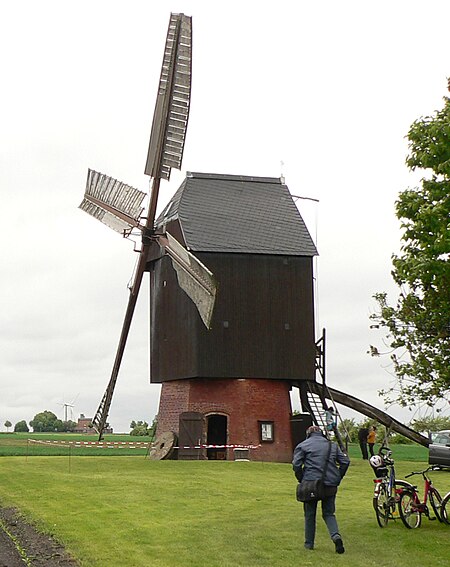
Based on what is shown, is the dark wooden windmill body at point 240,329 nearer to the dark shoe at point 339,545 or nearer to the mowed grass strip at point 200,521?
the mowed grass strip at point 200,521

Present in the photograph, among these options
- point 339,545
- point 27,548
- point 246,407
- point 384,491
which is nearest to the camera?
point 339,545

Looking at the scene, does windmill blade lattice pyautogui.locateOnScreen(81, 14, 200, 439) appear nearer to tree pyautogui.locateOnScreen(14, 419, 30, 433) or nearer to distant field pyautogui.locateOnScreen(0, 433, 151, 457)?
distant field pyautogui.locateOnScreen(0, 433, 151, 457)

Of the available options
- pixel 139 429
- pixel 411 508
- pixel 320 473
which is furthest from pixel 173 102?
pixel 139 429

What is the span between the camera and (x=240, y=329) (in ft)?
125

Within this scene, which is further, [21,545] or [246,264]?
[246,264]

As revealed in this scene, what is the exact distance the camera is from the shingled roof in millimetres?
38688

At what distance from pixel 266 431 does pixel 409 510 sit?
872 inches

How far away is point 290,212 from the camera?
40875 mm

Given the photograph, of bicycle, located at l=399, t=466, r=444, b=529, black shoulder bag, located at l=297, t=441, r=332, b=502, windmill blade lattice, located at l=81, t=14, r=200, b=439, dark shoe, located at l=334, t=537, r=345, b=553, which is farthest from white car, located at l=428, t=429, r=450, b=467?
black shoulder bag, located at l=297, t=441, r=332, b=502

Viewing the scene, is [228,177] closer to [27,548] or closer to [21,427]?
[27,548]

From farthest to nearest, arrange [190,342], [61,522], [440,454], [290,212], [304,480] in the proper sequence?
[290,212]
[190,342]
[440,454]
[61,522]
[304,480]

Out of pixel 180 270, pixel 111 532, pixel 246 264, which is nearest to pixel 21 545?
pixel 111 532

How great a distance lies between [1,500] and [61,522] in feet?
15.6

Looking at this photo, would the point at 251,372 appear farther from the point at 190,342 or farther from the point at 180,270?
the point at 180,270
